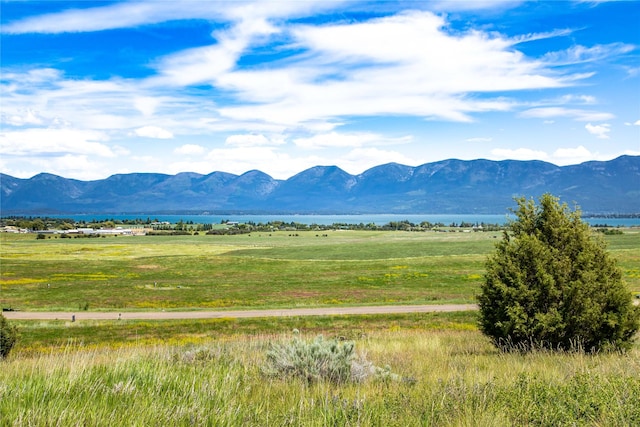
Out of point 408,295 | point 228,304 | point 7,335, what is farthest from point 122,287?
point 7,335

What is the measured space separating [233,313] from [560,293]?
28694 mm

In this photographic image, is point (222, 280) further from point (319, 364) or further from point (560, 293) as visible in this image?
point (319, 364)

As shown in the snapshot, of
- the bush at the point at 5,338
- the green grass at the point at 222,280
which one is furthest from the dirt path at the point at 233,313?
the bush at the point at 5,338

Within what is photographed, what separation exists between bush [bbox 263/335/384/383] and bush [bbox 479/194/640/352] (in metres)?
4.68

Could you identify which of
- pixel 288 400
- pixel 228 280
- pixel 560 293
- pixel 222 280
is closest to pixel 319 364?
pixel 288 400

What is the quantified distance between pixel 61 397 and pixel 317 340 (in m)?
4.70

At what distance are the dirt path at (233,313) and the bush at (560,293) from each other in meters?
24.0

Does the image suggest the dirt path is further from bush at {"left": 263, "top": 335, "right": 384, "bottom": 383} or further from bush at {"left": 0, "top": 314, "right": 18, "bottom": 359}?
bush at {"left": 263, "top": 335, "right": 384, "bottom": 383}

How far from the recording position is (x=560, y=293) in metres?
11.6

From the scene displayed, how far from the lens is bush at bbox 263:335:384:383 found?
790 centimetres

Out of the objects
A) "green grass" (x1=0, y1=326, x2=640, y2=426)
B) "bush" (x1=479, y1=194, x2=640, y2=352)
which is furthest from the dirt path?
"green grass" (x1=0, y1=326, x2=640, y2=426)

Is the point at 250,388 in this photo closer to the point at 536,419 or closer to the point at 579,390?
the point at 536,419

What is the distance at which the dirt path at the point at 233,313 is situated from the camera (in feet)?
117

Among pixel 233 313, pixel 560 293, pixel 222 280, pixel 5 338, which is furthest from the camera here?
pixel 222 280
